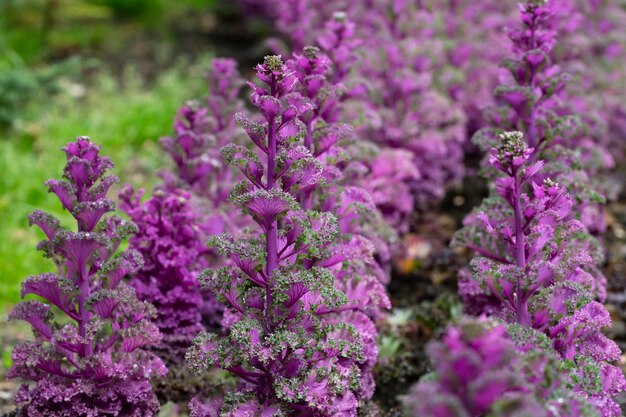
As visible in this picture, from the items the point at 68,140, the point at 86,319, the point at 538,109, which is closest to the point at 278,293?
the point at 86,319

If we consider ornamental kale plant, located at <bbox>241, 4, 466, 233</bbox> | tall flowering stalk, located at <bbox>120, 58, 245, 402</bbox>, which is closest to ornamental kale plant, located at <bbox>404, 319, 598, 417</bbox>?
tall flowering stalk, located at <bbox>120, 58, 245, 402</bbox>

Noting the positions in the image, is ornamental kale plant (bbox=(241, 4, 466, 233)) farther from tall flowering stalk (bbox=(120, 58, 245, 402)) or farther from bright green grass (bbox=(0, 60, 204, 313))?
bright green grass (bbox=(0, 60, 204, 313))

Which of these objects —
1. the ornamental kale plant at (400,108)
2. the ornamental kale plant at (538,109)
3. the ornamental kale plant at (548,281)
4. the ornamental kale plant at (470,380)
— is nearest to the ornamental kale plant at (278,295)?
the ornamental kale plant at (548,281)

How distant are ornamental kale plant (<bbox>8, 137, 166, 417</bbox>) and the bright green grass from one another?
1595mm

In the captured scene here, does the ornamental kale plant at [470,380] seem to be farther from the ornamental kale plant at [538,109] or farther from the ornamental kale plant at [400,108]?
the ornamental kale plant at [400,108]

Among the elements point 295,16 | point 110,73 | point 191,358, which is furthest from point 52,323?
point 110,73

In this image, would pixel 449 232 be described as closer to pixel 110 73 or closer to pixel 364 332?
pixel 364 332

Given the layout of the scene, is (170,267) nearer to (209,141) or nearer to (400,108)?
(209,141)

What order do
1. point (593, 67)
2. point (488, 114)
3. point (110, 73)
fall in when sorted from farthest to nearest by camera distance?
point (110, 73) → point (593, 67) → point (488, 114)

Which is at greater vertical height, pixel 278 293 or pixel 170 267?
pixel 170 267

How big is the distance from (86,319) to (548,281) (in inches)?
65.4

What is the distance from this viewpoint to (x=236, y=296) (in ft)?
9.15

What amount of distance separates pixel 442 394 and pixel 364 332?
4.18 feet

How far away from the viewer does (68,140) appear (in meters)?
5.80
